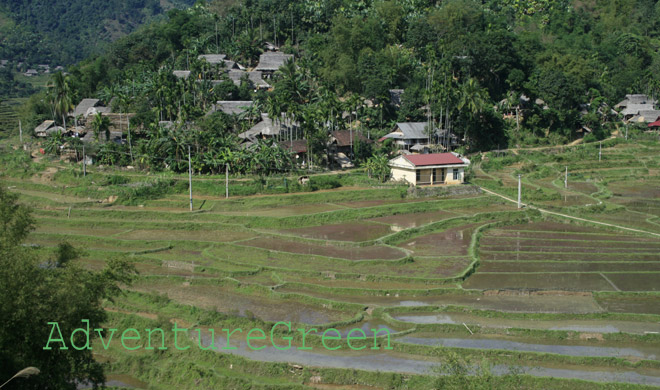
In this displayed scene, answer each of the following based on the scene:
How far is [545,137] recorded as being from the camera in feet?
196

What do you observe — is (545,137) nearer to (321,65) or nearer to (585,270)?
(321,65)

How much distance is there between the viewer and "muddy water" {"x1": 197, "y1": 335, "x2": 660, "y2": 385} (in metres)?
18.5

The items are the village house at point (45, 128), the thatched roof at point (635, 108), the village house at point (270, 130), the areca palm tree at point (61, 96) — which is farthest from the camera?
the thatched roof at point (635, 108)

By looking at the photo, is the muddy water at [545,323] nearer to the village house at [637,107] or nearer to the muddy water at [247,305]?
the muddy water at [247,305]

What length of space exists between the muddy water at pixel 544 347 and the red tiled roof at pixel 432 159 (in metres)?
24.7

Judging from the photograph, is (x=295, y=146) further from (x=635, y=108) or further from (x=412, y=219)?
(x=635, y=108)

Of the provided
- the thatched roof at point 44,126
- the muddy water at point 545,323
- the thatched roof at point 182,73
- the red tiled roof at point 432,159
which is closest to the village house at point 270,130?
the red tiled roof at point 432,159

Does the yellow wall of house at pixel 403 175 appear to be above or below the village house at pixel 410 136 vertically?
below

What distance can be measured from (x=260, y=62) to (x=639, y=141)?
120 ft

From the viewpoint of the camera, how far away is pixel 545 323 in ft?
73.5

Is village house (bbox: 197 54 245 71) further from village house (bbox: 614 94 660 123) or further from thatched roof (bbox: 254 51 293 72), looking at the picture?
village house (bbox: 614 94 660 123)

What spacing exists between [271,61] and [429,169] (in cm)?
2868

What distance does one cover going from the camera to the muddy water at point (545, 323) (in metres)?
21.9

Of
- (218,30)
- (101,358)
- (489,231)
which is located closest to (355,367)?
(101,358)
